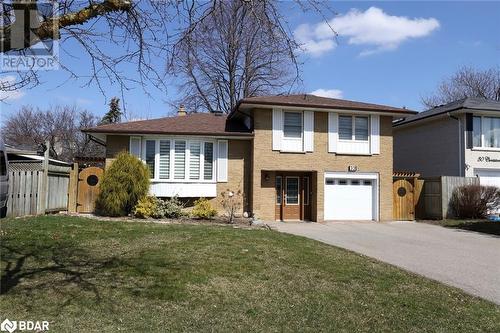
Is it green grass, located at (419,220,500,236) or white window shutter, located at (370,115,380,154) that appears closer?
green grass, located at (419,220,500,236)

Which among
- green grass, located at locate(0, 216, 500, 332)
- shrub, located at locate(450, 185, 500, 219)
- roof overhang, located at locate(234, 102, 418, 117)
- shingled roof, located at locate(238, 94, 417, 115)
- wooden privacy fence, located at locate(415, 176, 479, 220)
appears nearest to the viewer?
green grass, located at locate(0, 216, 500, 332)

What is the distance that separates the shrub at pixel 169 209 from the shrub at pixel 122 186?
2.72 ft

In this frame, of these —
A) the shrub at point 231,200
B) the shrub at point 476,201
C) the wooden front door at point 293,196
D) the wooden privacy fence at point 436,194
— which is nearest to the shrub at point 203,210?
the shrub at point 231,200

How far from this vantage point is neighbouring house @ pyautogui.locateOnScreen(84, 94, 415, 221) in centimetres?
1994

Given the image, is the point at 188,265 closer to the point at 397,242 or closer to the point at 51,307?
the point at 51,307

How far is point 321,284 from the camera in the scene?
8.02m

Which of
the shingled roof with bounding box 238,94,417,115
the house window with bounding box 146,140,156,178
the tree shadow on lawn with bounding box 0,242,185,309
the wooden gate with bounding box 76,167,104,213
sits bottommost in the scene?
the tree shadow on lawn with bounding box 0,242,185,309

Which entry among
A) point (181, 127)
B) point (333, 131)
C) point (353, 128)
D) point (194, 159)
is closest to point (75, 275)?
point (194, 159)

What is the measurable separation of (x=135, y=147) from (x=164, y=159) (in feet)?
4.28

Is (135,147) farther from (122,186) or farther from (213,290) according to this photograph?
(213,290)

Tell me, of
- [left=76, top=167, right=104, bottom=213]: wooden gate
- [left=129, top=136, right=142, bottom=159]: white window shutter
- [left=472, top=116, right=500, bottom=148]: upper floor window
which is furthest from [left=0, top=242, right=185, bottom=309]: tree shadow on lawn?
[left=472, top=116, right=500, bottom=148]: upper floor window

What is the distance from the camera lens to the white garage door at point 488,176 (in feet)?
78.4

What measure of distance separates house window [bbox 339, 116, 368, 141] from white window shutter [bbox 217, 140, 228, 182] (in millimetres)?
5260

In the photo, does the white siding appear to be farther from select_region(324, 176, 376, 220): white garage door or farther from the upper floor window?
the upper floor window
